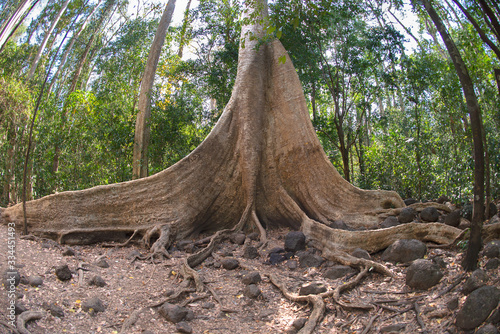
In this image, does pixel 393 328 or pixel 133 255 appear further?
pixel 133 255

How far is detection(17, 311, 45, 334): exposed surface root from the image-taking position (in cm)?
247

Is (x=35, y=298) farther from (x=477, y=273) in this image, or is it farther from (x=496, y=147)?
(x=496, y=147)

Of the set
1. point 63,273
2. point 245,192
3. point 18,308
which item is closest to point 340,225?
point 245,192

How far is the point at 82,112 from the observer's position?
8.21m

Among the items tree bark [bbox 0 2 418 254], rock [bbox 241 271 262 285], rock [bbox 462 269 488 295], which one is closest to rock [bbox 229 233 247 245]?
tree bark [bbox 0 2 418 254]

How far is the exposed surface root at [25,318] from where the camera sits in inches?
97.2

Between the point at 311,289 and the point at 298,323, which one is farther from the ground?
the point at 311,289

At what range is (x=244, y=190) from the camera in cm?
570

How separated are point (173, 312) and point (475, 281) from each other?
2385mm

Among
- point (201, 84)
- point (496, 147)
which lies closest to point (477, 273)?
point (496, 147)

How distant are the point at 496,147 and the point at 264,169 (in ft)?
10.4

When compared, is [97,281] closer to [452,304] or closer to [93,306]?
[93,306]

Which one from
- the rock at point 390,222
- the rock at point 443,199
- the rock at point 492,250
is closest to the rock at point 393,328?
the rock at point 492,250

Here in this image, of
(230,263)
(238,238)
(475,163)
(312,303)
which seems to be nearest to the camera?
(475,163)
